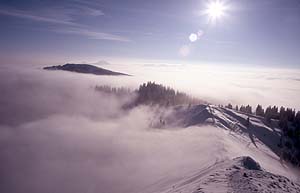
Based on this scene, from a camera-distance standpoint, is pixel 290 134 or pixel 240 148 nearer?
pixel 240 148

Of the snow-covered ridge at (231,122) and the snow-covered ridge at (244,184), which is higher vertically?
the snow-covered ridge at (244,184)

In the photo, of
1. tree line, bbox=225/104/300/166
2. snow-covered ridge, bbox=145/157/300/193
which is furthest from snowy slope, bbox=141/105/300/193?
tree line, bbox=225/104/300/166

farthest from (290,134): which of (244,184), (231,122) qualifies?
(244,184)

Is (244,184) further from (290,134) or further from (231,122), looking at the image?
(290,134)

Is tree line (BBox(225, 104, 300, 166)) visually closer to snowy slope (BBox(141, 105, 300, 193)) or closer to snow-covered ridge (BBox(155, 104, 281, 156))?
snow-covered ridge (BBox(155, 104, 281, 156))

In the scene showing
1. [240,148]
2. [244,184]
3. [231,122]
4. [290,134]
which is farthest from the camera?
[290,134]

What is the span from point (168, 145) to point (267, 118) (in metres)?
109

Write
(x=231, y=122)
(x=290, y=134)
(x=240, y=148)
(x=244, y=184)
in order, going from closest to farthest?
(x=244, y=184) → (x=240, y=148) → (x=231, y=122) → (x=290, y=134)

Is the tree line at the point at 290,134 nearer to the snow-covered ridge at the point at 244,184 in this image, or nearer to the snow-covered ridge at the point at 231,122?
the snow-covered ridge at the point at 231,122

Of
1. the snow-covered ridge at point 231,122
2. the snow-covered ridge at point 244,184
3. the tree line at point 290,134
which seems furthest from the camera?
the snow-covered ridge at point 231,122

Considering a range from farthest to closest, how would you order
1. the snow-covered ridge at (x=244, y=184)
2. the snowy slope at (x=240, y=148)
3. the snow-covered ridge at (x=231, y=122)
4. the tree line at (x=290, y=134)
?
the snow-covered ridge at (x=231, y=122), the tree line at (x=290, y=134), the snowy slope at (x=240, y=148), the snow-covered ridge at (x=244, y=184)

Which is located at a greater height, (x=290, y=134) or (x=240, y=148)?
(x=240, y=148)

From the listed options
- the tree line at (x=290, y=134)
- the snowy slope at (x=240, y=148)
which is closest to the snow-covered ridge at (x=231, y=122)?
the snowy slope at (x=240, y=148)

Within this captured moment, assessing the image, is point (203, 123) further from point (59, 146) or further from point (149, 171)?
point (59, 146)
